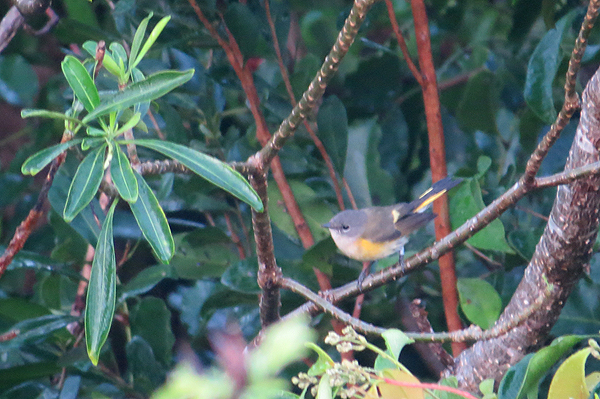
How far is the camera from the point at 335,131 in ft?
5.01

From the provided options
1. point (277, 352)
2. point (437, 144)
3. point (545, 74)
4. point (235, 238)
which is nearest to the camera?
point (277, 352)

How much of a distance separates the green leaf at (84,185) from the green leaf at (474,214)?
32.8 inches

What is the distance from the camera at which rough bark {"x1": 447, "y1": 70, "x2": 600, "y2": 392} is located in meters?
0.97

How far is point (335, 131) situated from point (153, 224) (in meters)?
0.80

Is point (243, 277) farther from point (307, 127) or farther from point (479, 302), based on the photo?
point (479, 302)

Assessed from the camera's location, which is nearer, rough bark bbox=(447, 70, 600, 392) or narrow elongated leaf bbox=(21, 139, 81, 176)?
narrow elongated leaf bbox=(21, 139, 81, 176)

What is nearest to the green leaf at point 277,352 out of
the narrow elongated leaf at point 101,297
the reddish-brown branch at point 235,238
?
the narrow elongated leaf at point 101,297

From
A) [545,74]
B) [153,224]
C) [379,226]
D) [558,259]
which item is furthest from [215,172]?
[379,226]

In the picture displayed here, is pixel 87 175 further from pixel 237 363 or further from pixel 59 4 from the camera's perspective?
pixel 59 4

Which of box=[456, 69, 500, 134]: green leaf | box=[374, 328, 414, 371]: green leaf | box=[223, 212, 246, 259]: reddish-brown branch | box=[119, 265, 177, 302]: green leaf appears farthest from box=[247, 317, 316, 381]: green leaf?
box=[456, 69, 500, 134]: green leaf

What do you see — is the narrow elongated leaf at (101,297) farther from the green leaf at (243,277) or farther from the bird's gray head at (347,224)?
the bird's gray head at (347,224)

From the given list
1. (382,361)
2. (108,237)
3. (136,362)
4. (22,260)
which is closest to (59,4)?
(22,260)

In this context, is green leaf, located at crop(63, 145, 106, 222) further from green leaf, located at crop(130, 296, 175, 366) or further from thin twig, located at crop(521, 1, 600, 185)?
green leaf, located at crop(130, 296, 175, 366)

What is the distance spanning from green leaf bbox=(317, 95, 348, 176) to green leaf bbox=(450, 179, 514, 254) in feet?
0.99
